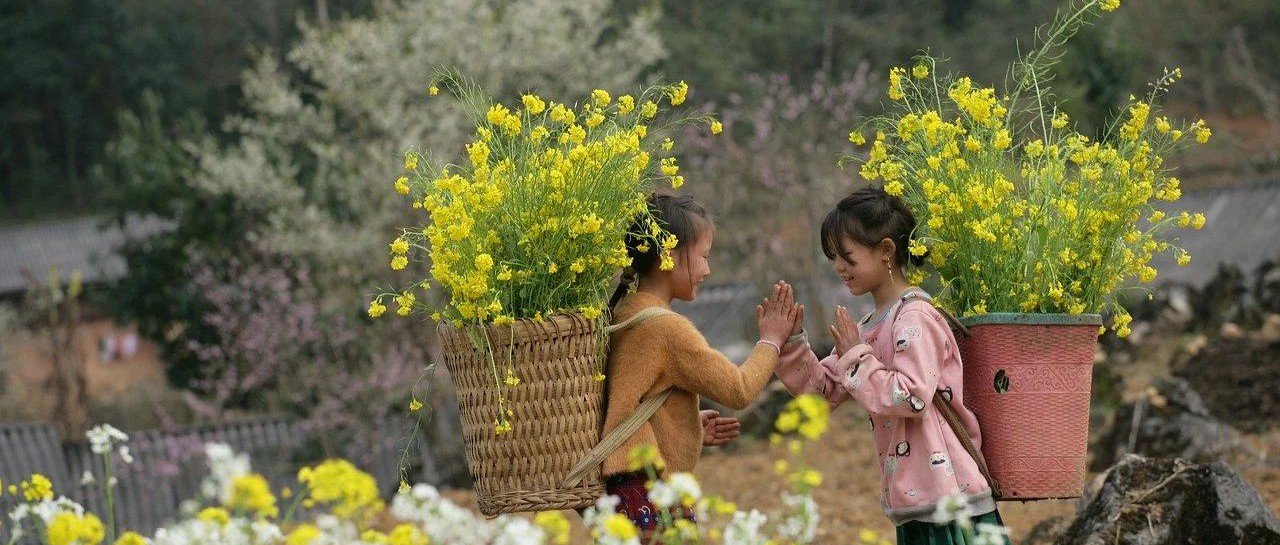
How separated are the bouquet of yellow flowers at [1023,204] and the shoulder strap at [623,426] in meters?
0.60

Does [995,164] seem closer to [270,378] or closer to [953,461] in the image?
[953,461]

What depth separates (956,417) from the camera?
3.42 meters

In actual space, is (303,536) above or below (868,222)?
below

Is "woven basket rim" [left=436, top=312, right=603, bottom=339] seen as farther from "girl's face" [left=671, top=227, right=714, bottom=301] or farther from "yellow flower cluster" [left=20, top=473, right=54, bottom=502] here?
"yellow flower cluster" [left=20, top=473, right=54, bottom=502]

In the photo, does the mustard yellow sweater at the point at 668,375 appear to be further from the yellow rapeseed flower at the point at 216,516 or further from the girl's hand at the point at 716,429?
the yellow rapeseed flower at the point at 216,516

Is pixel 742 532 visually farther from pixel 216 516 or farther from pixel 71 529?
pixel 71 529

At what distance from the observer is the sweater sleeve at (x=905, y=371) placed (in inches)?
128

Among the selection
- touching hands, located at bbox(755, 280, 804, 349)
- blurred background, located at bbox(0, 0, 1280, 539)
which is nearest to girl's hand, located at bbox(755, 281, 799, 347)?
touching hands, located at bbox(755, 280, 804, 349)

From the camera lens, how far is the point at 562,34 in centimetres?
1656

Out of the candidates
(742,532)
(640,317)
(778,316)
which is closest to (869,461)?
(778,316)

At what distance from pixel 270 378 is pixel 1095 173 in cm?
1237

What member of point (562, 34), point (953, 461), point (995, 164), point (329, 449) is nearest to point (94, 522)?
point (953, 461)

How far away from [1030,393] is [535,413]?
112 cm

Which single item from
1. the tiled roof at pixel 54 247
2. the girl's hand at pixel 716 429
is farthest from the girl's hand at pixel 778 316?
the tiled roof at pixel 54 247
